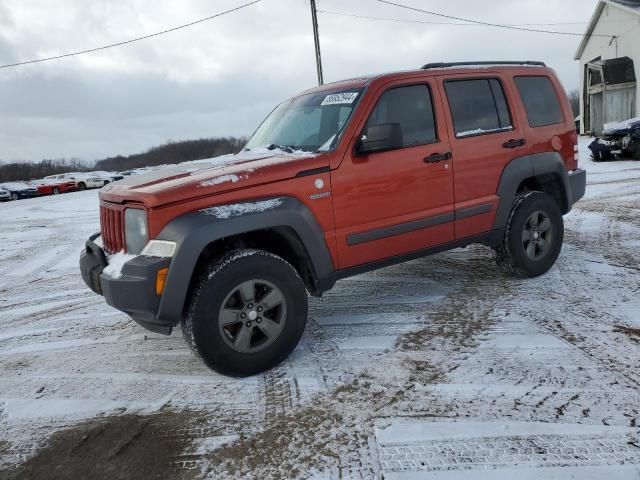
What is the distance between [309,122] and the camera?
4.27 metres

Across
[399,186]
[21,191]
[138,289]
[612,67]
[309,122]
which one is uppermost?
[612,67]

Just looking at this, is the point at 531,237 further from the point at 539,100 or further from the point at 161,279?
the point at 161,279

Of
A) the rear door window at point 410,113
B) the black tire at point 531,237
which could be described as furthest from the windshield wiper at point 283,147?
the black tire at point 531,237

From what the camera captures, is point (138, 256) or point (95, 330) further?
point (95, 330)

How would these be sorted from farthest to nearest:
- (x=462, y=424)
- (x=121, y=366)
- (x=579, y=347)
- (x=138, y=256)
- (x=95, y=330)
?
1. (x=95, y=330)
2. (x=121, y=366)
3. (x=579, y=347)
4. (x=138, y=256)
5. (x=462, y=424)

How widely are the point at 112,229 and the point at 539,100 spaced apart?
4185 mm

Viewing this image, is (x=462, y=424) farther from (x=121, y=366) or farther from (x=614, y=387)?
(x=121, y=366)

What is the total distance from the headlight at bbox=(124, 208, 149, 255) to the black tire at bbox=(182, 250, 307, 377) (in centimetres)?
44

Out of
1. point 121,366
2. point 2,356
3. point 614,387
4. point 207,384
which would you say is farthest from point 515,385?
point 2,356

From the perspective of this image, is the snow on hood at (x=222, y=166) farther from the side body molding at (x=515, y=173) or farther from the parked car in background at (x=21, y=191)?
the parked car in background at (x=21, y=191)

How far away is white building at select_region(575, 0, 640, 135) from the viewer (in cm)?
2688

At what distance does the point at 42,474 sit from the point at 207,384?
3.47 ft

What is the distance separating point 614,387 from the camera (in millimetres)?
2898

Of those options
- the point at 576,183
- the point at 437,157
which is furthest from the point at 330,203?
the point at 576,183
